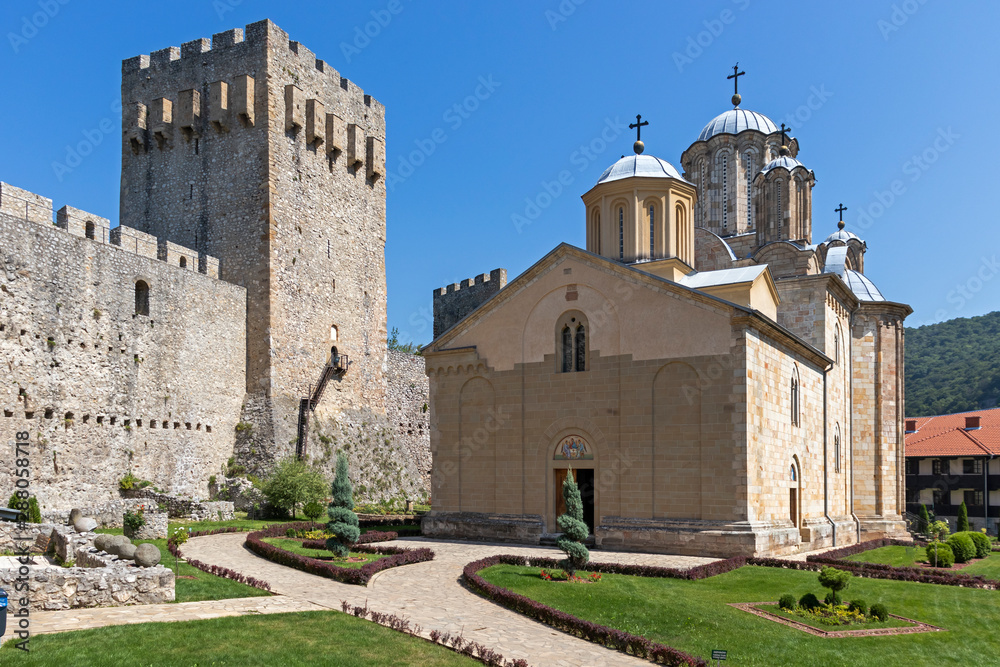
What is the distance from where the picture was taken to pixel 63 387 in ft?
72.6

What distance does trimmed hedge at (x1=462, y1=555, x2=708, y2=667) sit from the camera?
938 centimetres

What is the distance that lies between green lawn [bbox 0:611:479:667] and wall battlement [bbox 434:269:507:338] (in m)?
32.8

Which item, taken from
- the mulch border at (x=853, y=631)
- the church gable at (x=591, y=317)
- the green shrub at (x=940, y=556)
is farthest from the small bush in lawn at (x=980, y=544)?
the mulch border at (x=853, y=631)

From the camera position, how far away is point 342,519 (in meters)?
16.4

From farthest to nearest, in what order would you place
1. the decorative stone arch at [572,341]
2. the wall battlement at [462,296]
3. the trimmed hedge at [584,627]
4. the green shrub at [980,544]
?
1. the wall battlement at [462,296]
2. the green shrub at [980,544]
3. the decorative stone arch at [572,341]
4. the trimmed hedge at [584,627]

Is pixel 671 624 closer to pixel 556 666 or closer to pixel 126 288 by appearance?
pixel 556 666

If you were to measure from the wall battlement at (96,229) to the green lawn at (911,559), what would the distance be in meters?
21.7

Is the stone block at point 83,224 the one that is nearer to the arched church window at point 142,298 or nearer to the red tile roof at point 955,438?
the arched church window at point 142,298

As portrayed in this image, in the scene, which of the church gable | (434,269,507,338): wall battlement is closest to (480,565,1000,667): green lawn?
the church gable

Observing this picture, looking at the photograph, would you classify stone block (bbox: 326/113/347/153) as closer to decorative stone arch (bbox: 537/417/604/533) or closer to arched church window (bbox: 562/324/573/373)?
arched church window (bbox: 562/324/573/373)

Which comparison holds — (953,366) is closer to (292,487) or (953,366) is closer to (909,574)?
(909,574)

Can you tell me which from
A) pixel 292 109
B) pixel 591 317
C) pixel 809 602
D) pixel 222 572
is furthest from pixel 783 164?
pixel 222 572

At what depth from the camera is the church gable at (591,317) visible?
63.3 feet

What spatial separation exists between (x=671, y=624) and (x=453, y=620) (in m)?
2.99
